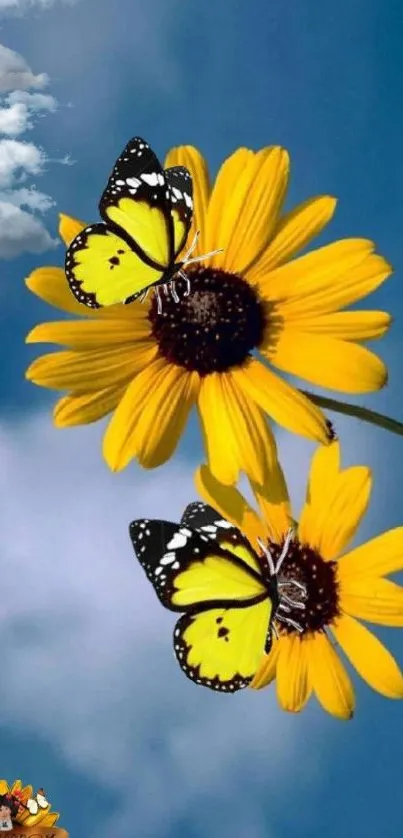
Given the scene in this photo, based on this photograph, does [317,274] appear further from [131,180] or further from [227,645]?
[227,645]

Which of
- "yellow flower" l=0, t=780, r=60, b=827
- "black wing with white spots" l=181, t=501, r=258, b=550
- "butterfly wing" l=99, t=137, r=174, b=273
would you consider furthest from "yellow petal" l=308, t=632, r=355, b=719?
"yellow flower" l=0, t=780, r=60, b=827

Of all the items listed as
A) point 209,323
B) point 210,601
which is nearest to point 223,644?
point 210,601

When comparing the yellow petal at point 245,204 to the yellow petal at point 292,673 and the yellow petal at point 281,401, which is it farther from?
the yellow petal at point 292,673

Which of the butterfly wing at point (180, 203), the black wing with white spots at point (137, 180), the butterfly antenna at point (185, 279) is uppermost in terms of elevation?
the black wing with white spots at point (137, 180)

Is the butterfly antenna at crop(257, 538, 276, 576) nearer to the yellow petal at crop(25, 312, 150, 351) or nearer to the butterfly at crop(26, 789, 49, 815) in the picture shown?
the yellow petal at crop(25, 312, 150, 351)

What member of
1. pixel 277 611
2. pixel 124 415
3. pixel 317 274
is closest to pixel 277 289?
pixel 317 274

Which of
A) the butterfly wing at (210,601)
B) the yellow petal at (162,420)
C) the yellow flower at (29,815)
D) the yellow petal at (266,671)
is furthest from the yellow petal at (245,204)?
the yellow flower at (29,815)
